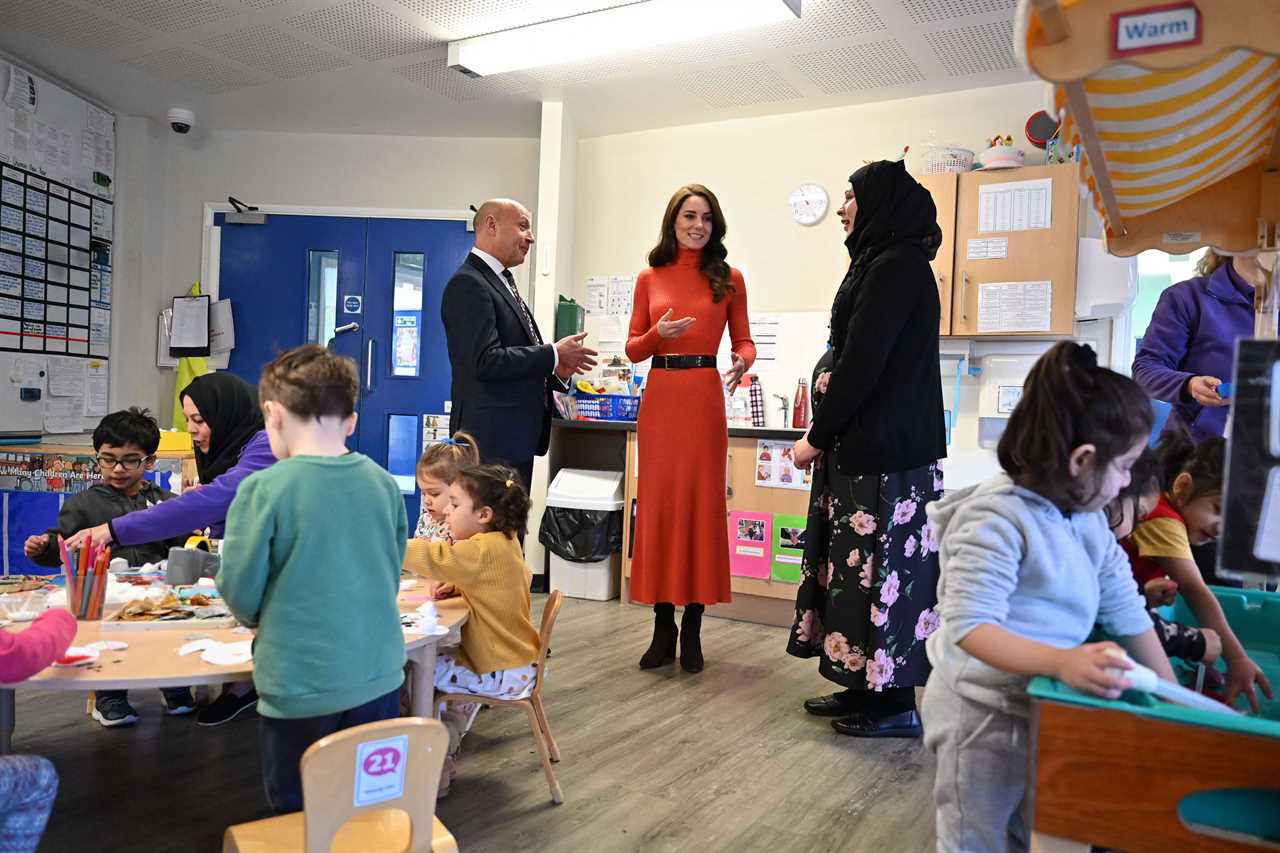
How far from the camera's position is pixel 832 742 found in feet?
8.55

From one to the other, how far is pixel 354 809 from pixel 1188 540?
145 centimetres

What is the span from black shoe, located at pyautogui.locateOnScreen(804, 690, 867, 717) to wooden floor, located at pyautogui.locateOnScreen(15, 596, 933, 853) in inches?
1.8

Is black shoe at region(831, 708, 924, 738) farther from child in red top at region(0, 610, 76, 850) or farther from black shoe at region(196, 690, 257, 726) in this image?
child in red top at region(0, 610, 76, 850)

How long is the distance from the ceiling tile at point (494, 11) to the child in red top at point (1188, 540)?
292 cm

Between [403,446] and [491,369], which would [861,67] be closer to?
[491,369]

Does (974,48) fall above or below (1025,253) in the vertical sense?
above

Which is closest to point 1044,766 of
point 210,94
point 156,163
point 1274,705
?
point 1274,705

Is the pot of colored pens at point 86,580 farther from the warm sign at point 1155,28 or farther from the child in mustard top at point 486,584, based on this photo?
the warm sign at point 1155,28

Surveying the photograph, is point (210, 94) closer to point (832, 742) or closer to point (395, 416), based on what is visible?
point (395, 416)

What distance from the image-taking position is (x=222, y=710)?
267 cm

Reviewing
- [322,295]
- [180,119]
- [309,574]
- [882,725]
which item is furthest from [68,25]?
[882,725]

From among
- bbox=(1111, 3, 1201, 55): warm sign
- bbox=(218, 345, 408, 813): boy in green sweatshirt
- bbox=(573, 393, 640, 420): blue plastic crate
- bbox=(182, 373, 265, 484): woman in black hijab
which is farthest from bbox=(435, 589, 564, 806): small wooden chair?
bbox=(573, 393, 640, 420): blue plastic crate

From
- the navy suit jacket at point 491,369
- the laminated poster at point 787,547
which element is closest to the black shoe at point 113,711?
the navy suit jacket at point 491,369

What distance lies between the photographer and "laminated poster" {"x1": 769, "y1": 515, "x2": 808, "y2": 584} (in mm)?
4172
